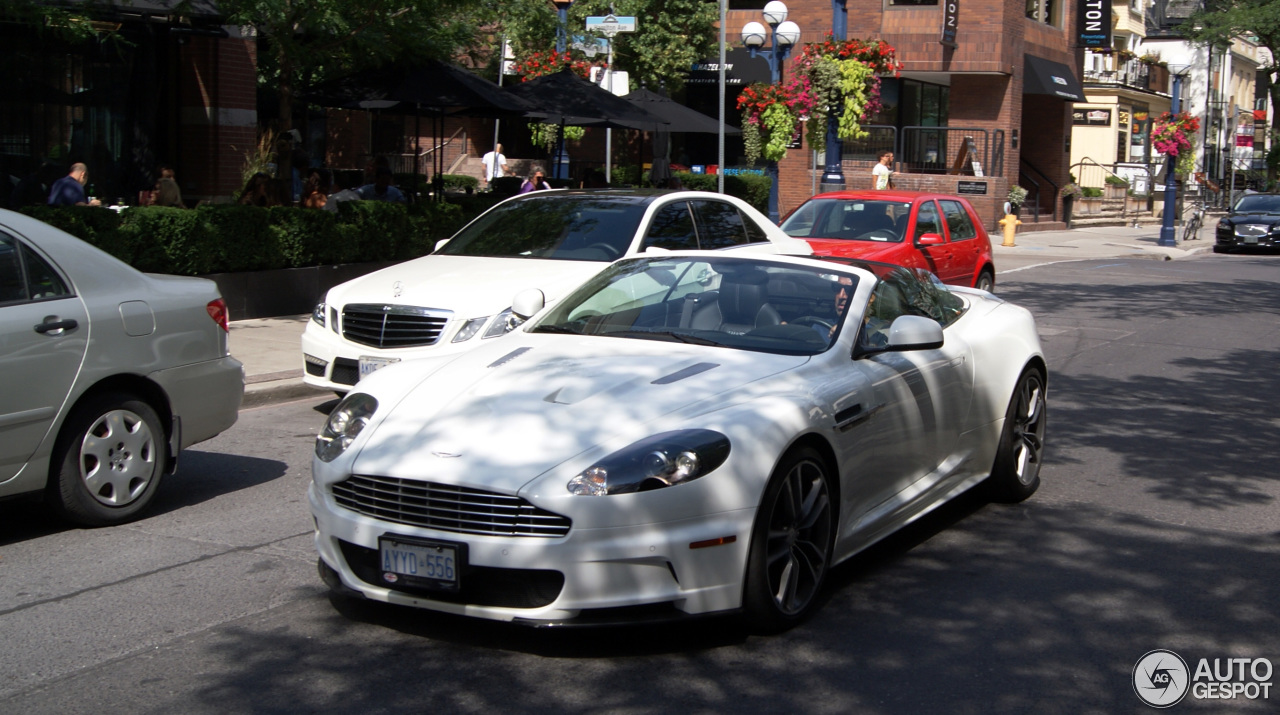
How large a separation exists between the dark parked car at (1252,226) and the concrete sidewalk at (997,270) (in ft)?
2.61

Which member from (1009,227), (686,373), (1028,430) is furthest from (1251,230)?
(686,373)

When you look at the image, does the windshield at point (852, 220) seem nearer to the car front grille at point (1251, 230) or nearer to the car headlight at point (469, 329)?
the car headlight at point (469, 329)

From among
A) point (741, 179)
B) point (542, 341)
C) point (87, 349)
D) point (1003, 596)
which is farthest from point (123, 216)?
point (741, 179)

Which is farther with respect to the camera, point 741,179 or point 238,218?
point 741,179

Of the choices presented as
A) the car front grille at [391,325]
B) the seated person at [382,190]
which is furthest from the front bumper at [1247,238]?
the car front grille at [391,325]

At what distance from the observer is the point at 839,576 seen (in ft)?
18.7

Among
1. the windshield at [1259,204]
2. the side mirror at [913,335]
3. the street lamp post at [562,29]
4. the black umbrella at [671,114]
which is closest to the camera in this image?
the side mirror at [913,335]

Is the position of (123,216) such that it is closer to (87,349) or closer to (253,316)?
(253,316)

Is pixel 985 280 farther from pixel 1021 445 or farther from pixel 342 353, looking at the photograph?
pixel 342 353

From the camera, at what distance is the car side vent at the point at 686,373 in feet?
16.6

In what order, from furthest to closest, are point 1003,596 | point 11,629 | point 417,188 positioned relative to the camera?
point 417,188
point 1003,596
point 11,629

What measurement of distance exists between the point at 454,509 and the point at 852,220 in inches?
426

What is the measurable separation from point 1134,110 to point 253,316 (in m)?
48.9

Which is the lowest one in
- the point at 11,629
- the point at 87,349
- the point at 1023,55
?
the point at 11,629
